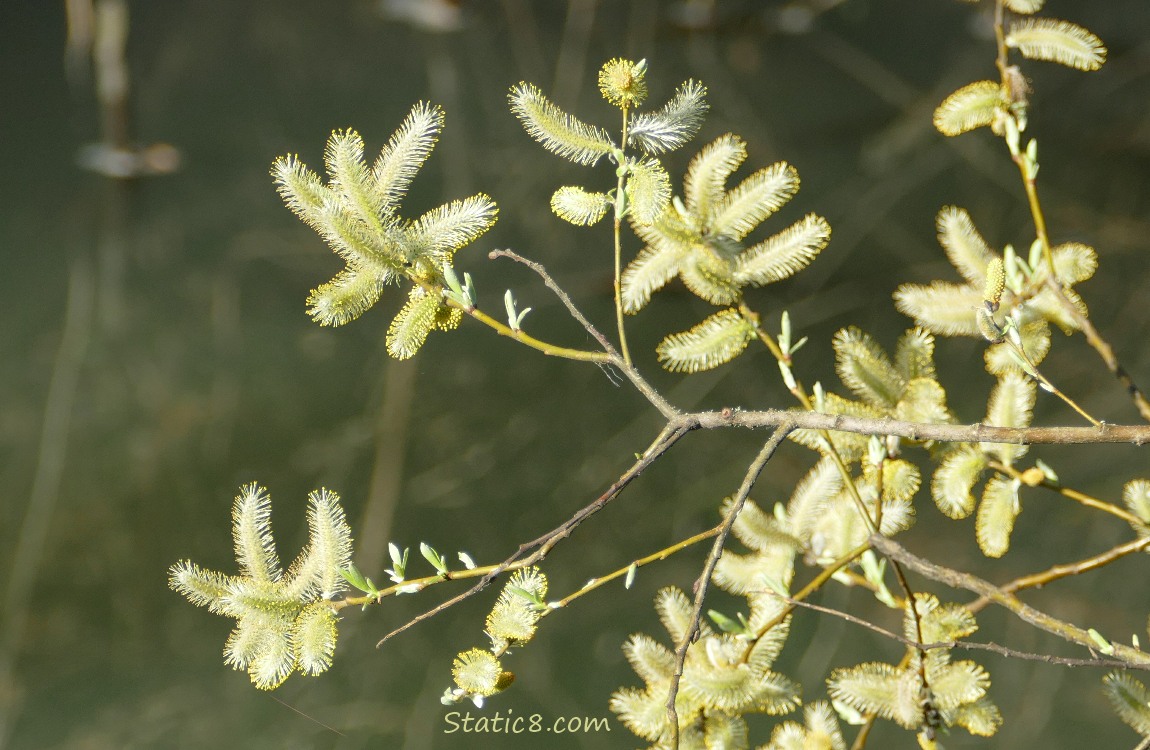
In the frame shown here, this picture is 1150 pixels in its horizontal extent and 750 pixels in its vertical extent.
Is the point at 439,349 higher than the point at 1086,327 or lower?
higher

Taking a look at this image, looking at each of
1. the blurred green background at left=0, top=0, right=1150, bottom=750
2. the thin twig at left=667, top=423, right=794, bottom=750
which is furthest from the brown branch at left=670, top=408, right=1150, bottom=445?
the blurred green background at left=0, top=0, right=1150, bottom=750

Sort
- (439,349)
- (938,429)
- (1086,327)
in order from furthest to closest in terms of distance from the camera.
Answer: (439,349)
(1086,327)
(938,429)

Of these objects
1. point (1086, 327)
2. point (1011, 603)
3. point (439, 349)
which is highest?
point (439, 349)

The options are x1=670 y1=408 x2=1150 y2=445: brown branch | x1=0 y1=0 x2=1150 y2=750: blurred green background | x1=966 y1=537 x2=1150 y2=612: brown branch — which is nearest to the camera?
x1=670 y1=408 x2=1150 y2=445: brown branch

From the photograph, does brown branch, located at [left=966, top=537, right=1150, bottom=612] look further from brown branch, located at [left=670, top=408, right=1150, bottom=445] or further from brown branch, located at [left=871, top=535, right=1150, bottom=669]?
brown branch, located at [left=670, top=408, right=1150, bottom=445]

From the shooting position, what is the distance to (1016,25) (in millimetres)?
965

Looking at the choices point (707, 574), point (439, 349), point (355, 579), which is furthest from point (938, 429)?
point (439, 349)

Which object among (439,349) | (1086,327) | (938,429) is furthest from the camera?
(439,349)

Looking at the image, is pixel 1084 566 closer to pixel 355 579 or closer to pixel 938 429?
pixel 938 429

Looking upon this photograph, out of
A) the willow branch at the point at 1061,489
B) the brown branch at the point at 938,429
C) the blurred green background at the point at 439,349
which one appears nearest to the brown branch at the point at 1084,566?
the willow branch at the point at 1061,489

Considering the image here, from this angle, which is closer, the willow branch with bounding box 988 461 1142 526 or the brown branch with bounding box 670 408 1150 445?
the brown branch with bounding box 670 408 1150 445

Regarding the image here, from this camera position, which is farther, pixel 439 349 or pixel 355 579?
pixel 439 349

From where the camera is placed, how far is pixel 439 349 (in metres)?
0.93

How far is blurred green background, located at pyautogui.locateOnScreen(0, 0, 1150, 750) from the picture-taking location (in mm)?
833
